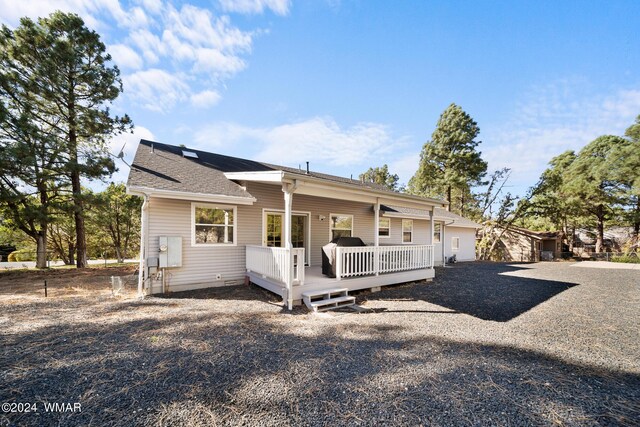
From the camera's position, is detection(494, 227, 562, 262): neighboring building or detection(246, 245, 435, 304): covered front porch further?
detection(494, 227, 562, 262): neighboring building

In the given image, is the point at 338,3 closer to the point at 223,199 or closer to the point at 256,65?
the point at 256,65

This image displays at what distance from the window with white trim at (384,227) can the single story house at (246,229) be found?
3137 mm

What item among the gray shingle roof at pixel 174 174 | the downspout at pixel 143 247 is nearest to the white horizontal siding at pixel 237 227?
the downspout at pixel 143 247

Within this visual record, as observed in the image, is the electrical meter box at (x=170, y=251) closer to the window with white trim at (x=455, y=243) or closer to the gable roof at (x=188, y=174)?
the gable roof at (x=188, y=174)

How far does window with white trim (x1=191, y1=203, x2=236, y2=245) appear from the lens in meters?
7.31

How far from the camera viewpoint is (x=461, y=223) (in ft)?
57.6

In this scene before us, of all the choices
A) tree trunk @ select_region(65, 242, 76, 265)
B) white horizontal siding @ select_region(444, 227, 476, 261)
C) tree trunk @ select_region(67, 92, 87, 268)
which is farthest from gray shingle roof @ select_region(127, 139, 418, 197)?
white horizontal siding @ select_region(444, 227, 476, 261)

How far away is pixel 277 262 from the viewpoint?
6227mm

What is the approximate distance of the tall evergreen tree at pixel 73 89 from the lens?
1034 cm

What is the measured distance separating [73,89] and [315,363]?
1578cm

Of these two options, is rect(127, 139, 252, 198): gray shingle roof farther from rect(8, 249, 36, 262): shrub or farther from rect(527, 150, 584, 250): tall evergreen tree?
rect(527, 150, 584, 250): tall evergreen tree

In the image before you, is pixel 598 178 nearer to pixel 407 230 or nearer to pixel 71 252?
pixel 407 230

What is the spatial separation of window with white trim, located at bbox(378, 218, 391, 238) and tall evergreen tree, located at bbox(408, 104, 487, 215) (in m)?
12.9

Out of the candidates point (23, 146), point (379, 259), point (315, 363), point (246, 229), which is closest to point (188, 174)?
point (246, 229)
